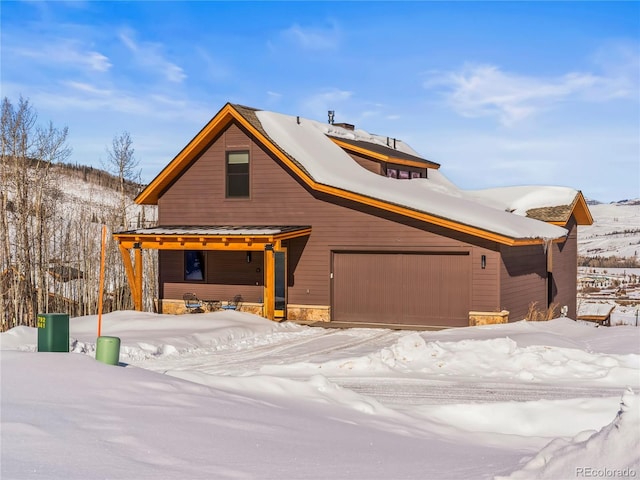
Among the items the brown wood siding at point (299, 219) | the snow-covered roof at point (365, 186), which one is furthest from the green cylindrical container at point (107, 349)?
the brown wood siding at point (299, 219)

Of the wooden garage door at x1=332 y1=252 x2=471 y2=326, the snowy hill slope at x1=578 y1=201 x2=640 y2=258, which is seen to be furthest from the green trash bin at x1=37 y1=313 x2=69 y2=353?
the snowy hill slope at x1=578 y1=201 x2=640 y2=258

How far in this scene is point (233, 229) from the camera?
875 inches

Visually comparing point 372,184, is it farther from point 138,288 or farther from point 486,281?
point 138,288

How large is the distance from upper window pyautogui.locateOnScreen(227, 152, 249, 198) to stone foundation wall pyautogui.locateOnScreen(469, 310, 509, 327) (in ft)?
27.6

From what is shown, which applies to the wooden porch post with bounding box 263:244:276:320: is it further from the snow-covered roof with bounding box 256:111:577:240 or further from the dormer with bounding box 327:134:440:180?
the dormer with bounding box 327:134:440:180

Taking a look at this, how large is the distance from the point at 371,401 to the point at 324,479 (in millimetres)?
3944

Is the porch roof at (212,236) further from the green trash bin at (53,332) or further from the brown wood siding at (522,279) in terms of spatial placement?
the green trash bin at (53,332)

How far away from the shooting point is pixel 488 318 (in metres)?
19.9

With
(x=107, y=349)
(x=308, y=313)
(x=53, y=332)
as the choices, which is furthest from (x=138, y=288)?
(x=107, y=349)

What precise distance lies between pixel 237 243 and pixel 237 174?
10.8ft

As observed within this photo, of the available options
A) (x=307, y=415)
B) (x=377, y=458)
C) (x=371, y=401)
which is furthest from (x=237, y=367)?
(x=377, y=458)

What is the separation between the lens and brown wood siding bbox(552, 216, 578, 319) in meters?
27.7

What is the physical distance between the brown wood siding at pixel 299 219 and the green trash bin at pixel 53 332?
1173 cm

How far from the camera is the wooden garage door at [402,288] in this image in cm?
2041
